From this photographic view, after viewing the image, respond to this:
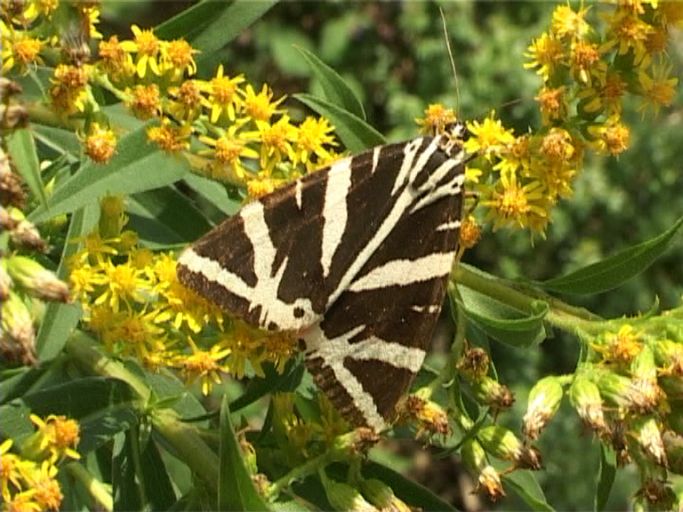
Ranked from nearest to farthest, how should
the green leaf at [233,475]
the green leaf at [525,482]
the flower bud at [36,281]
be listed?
the green leaf at [233,475]
the flower bud at [36,281]
the green leaf at [525,482]

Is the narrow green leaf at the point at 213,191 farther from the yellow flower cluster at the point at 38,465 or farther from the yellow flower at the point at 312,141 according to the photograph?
the yellow flower cluster at the point at 38,465

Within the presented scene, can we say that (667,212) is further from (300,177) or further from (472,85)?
(300,177)

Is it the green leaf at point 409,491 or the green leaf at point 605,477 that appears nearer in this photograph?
the green leaf at point 605,477

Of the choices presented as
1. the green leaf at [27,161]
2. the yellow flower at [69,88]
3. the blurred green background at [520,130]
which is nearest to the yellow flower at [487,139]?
the yellow flower at [69,88]

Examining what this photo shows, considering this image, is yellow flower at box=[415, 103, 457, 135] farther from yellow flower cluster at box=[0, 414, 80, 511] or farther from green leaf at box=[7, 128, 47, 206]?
yellow flower cluster at box=[0, 414, 80, 511]

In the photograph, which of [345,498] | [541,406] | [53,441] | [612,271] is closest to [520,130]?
[612,271]

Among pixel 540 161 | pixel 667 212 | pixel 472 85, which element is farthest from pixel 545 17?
pixel 540 161
